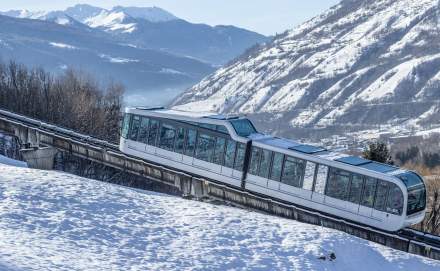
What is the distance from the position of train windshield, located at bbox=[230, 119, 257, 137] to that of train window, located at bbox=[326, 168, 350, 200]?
22.1 feet

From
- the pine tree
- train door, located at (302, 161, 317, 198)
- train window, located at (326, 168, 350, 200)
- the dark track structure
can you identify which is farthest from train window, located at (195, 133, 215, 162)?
the pine tree

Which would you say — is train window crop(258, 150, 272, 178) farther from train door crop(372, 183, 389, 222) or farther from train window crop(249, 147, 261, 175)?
train door crop(372, 183, 389, 222)

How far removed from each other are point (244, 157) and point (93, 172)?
90.1 ft

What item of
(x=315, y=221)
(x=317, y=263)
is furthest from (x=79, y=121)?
(x=317, y=263)

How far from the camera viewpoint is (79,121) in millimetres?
70125

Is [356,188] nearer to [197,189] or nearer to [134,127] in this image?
[197,189]

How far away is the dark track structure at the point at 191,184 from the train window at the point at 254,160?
139cm

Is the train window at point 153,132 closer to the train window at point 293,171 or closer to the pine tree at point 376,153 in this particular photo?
the train window at point 293,171

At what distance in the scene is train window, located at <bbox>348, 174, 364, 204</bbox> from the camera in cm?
3450

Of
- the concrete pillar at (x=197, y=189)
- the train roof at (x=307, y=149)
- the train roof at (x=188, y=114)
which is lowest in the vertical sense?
the concrete pillar at (x=197, y=189)

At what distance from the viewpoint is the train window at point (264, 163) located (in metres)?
38.2

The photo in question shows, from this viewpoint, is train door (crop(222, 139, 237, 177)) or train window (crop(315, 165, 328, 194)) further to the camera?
train door (crop(222, 139, 237, 177))

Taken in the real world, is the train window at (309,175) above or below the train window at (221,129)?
below

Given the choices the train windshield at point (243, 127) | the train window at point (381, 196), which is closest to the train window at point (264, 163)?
the train windshield at point (243, 127)
